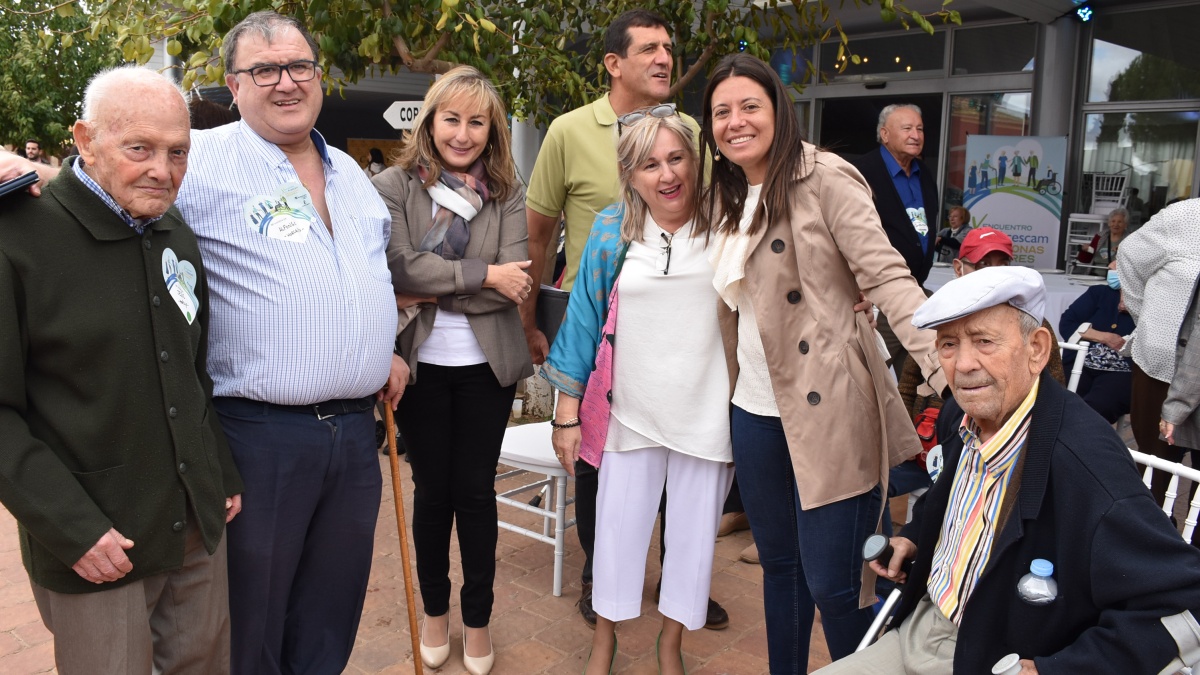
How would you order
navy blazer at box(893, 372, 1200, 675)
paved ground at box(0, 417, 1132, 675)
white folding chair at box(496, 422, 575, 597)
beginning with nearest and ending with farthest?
navy blazer at box(893, 372, 1200, 675) < paved ground at box(0, 417, 1132, 675) < white folding chair at box(496, 422, 575, 597)

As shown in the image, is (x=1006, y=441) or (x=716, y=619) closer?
(x=1006, y=441)

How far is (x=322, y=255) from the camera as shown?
2580 mm

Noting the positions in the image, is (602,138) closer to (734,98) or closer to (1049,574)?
(734,98)

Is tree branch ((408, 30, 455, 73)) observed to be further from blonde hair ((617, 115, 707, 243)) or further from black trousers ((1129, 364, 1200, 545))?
black trousers ((1129, 364, 1200, 545))

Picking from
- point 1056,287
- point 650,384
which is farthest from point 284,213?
point 1056,287

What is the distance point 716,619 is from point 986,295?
2.37 m

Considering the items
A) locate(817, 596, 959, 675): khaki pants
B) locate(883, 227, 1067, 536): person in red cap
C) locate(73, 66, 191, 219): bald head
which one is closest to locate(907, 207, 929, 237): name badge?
locate(883, 227, 1067, 536): person in red cap

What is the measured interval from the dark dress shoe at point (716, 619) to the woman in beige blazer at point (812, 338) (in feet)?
3.84

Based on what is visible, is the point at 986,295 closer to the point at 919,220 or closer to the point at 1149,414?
the point at 1149,414

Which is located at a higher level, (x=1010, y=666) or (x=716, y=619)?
(x=1010, y=666)

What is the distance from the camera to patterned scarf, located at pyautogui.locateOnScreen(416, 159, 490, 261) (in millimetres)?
3164

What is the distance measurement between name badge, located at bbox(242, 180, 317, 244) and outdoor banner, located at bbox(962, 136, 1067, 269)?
8.97 m

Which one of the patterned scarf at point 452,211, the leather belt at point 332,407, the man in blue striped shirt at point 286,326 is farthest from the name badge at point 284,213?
the patterned scarf at point 452,211

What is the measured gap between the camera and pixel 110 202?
2.10 meters
